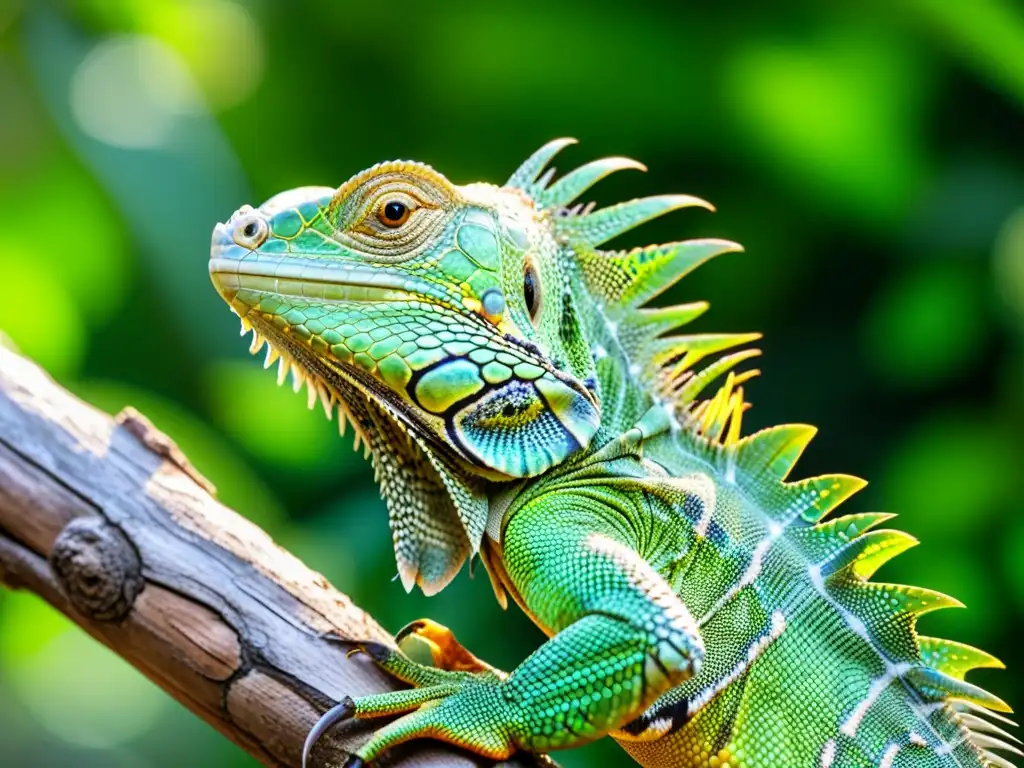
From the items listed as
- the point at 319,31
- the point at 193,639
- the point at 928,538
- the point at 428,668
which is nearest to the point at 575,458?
the point at 428,668

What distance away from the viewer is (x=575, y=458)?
8.40ft

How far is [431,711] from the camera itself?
2.20 m

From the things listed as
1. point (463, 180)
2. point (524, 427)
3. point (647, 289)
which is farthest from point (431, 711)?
point (463, 180)

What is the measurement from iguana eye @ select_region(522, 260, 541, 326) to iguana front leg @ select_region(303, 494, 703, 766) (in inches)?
25.2

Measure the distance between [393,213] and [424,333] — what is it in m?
0.33

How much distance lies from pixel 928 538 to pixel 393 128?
4091 mm

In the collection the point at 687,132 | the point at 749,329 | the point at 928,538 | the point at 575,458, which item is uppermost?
the point at 687,132

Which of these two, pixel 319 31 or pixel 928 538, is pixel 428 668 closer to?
pixel 928 538

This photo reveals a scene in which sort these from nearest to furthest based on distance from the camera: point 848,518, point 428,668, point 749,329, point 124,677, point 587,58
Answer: point 428,668 → point 848,518 → point 749,329 → point 587,58 → point 124,677

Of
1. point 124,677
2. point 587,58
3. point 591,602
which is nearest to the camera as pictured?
point 591,602

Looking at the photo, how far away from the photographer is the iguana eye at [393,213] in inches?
100

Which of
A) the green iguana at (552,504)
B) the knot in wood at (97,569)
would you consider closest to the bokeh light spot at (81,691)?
the knot in wood at (97,569)

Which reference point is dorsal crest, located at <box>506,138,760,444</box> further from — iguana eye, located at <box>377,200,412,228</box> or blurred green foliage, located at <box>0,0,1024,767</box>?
blurred green foliage, located at <box>0,0,1024,767</box>

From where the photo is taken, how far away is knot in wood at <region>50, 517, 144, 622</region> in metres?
2.60
